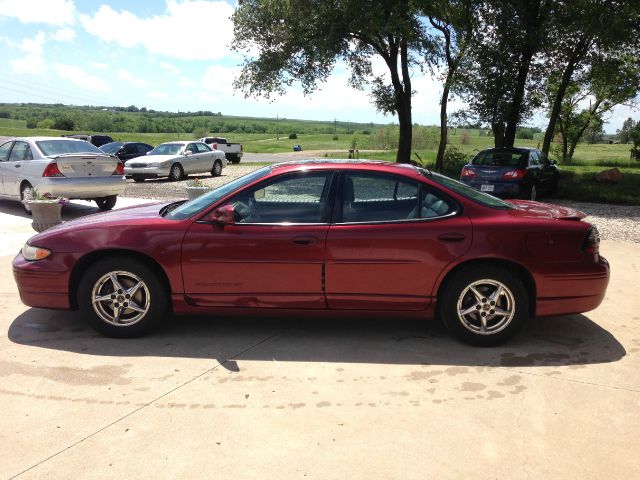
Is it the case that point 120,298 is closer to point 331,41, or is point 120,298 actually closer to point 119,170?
point 119,170

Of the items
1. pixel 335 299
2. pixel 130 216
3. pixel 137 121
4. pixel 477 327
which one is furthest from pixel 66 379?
pixel 137 121

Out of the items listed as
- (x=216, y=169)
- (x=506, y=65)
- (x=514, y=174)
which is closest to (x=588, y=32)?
(x=506, y=65)

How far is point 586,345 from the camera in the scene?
4438mm

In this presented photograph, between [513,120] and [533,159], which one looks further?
[513,120]

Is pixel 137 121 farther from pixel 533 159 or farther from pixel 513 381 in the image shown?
pixel 513 381

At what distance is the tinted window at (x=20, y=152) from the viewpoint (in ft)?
35.6

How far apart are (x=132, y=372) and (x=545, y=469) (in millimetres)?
2723

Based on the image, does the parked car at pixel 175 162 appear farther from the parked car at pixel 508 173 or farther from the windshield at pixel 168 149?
the parked car at pixel 508 173

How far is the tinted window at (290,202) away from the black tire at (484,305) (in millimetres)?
1184

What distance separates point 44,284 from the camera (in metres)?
4.45

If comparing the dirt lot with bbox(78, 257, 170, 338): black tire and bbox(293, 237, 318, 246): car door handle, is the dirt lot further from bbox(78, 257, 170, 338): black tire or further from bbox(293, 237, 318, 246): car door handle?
bbox(293, 237, 318, 246): car door handle

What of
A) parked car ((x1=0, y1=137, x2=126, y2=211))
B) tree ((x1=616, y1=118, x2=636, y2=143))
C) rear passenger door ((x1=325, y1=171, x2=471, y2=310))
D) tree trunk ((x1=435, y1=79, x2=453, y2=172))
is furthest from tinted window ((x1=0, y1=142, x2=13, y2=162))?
tree ((x1=616, y1=118, x2=636, y2=143))

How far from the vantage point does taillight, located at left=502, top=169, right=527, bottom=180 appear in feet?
41.8

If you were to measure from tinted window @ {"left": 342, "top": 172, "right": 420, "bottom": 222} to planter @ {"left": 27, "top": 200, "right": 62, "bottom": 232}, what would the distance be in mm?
6028
